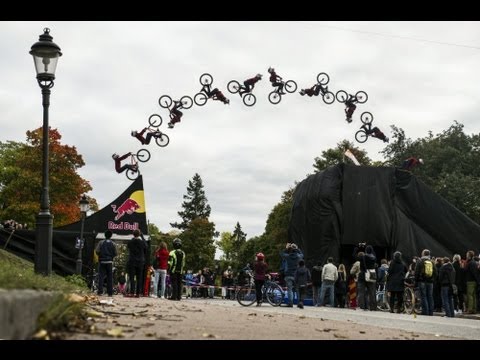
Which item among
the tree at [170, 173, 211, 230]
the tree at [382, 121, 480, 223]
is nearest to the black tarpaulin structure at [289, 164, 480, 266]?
the tree at [382, 121, 480, 223]

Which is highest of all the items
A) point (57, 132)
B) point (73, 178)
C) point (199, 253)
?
point (57, 132)

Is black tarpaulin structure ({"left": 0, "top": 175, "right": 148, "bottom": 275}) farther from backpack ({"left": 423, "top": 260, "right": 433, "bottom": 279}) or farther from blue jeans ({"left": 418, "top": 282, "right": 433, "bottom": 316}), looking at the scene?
backpack ({"left": 423, "top": 260, "right": 433, "bottom": 279})

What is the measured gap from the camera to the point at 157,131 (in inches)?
915

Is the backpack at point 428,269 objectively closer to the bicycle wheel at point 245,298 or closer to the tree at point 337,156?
the bicycle wheel at point 245,298

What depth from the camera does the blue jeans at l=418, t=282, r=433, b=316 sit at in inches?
762

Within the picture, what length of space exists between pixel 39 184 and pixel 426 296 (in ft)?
132

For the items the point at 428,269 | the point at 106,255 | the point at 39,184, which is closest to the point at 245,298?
the point at 106,255

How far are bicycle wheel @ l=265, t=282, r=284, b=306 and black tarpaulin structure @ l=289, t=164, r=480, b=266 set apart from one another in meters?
7.69

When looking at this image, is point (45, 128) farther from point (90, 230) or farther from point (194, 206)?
point (194, 206)

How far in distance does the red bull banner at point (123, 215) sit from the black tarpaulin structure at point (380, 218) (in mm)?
7332

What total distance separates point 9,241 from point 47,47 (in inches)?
475

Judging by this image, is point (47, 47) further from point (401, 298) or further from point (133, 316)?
point (401, 298)

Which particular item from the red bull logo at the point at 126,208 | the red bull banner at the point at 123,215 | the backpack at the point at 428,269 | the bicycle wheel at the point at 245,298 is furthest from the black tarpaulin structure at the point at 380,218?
the backpack at the point at 428,269
